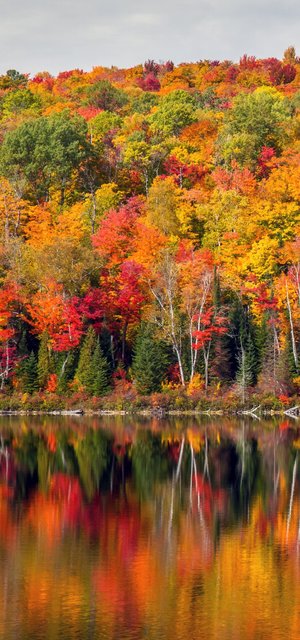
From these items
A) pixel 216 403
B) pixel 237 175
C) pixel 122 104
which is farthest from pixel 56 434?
pixel 122 104

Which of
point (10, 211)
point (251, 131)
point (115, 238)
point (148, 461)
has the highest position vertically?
point (251, 131)

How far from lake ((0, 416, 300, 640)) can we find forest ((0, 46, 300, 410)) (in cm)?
1995

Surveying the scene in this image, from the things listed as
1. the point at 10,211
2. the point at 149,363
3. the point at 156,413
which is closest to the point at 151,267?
the point at 149,363

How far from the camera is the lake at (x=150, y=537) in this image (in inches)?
953

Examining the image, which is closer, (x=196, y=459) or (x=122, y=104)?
(x=196, y=459)

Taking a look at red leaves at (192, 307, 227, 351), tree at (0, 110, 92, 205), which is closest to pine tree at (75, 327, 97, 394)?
red leaves at (192, 307, 227, 351)

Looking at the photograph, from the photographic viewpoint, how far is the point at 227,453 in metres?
54.7

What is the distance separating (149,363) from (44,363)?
8618 mm

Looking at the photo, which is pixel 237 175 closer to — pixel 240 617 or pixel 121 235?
pixel 121 235

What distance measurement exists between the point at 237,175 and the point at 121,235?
52.7ft

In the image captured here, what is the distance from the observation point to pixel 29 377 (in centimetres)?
8188

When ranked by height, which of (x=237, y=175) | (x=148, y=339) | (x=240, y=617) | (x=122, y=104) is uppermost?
(x=122, y=104)

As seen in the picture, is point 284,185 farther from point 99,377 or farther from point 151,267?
point 99,377

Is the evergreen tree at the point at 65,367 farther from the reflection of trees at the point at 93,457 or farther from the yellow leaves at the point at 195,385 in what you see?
the reflection of trees at the point at 93,457
